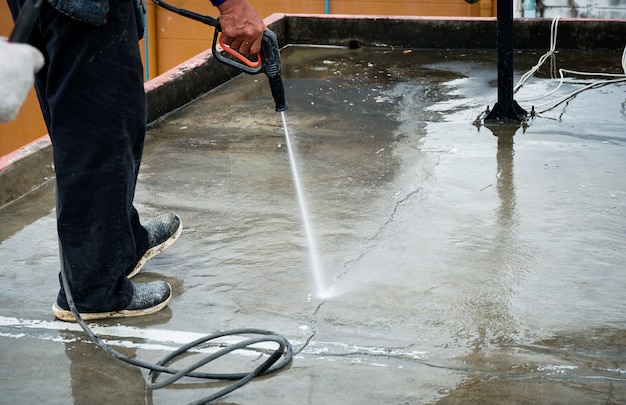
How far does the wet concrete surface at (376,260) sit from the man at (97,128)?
0.16 metres

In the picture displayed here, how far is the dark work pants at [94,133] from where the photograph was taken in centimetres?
303

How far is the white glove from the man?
3.40 feet

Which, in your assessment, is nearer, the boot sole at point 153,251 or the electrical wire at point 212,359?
the electrical wire at point 212,359

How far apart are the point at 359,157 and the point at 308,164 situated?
34cm

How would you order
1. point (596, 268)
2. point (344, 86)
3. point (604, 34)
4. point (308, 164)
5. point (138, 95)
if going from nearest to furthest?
1. point (138, 95)
2. point (596, 268)
3. point (308, 164)
4. point (344, 86)
5. point (604, 34)

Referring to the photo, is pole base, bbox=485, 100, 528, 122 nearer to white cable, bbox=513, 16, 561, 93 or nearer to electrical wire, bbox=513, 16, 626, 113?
electrical wire, bbox=513, 16, 626, 113

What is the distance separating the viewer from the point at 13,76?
1856 mm

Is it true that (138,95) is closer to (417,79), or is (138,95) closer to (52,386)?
(52,386)

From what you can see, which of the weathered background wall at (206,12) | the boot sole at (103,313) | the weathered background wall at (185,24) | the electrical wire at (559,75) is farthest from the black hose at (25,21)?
the weathered background wall at (185,24)

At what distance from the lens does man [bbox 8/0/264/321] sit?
9.89ft

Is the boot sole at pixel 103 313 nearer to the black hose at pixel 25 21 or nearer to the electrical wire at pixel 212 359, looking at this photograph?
the electrical wire at pixel 212 359

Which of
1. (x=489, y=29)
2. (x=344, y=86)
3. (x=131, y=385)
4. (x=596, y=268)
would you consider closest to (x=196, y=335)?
(x=131, y=385)

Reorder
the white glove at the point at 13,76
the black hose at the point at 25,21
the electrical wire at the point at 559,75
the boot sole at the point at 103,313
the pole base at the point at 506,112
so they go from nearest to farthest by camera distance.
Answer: the white glove at the point at 13,76 < the black hose at the point at 25,21 < the boot sole at the point at 103,313 < the pole base at the point at 506,112 < the electrical wire at the point at 559,75

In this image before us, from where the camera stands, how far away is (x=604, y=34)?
26.5ft
